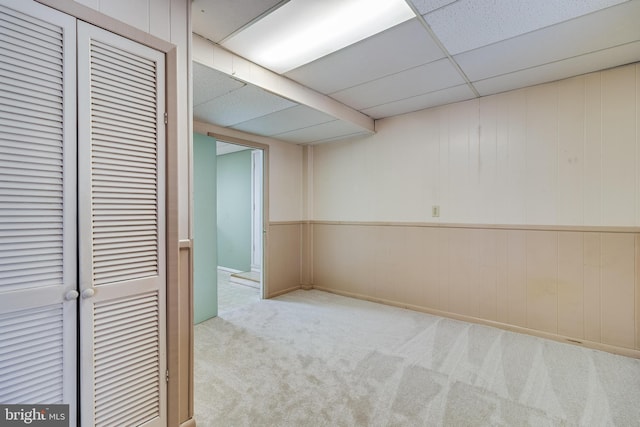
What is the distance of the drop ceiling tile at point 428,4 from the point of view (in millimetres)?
1681

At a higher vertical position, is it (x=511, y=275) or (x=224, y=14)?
(x=224, y=14)

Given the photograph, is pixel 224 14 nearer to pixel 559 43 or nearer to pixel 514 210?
pixel 559 43

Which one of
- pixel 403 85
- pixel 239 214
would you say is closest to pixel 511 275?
pixel 403 85

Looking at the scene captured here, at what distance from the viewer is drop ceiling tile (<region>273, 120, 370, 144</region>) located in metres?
3.54

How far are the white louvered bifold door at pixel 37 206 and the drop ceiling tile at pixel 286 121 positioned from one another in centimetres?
197

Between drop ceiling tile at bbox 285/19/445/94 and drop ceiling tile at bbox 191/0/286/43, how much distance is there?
689 millimetres

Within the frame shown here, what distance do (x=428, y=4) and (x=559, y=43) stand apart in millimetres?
1140

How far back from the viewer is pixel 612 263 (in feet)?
8.26

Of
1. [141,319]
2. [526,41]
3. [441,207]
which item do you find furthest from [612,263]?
[141,319]

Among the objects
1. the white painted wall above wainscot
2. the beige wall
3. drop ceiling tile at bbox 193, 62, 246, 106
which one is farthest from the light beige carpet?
drop ceiling tile at bbox 193, 62, 246, 106

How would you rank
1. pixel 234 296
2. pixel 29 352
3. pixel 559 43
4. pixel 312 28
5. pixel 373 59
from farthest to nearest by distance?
pixel 234 296
pixel 373 59
pixel 559 43
pixel 312 28
pixel 29 352

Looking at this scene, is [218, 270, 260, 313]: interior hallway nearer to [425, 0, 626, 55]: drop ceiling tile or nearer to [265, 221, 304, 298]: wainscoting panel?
[265, 221, 304, 298]: wainscoting panel

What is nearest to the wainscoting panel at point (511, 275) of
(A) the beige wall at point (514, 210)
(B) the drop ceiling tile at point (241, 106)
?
(A) the beige wall at point (514, 210)

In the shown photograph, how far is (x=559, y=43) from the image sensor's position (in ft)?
6.89
